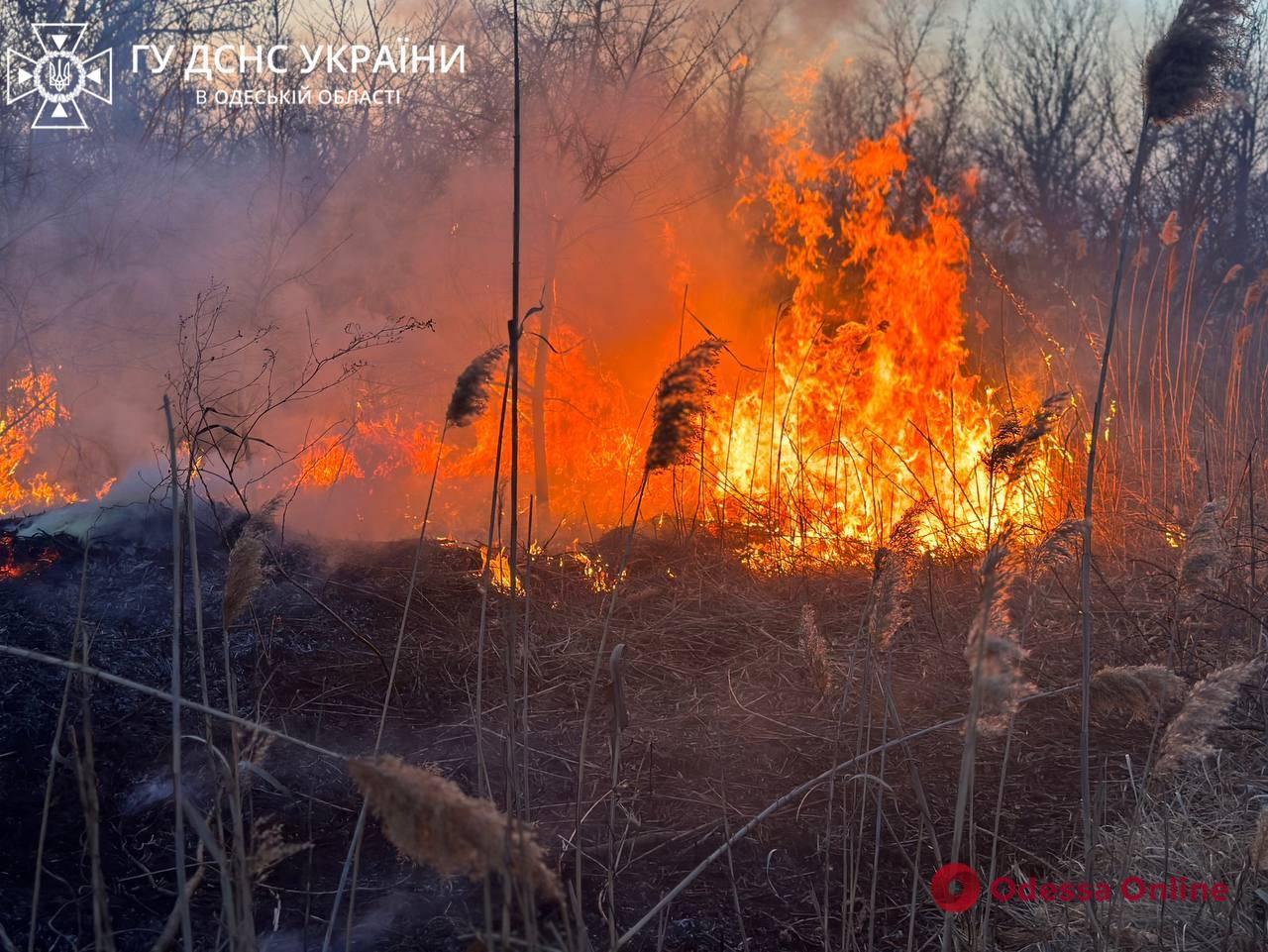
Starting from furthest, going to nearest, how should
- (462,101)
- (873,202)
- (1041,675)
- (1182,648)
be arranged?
(462,101) → (873,202) → (1041,675) → (1182,648)

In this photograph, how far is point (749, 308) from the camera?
9078 millimetres

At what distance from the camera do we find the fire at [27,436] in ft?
25.0

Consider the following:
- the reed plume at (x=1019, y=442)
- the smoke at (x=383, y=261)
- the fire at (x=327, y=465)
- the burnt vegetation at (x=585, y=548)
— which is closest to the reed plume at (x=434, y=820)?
the burnt vegetation at (x=585, y=548)

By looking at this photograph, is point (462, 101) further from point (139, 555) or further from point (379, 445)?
point (139, 555)

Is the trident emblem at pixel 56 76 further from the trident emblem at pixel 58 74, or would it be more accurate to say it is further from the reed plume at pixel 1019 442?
the reed plume at pixel 1019 442

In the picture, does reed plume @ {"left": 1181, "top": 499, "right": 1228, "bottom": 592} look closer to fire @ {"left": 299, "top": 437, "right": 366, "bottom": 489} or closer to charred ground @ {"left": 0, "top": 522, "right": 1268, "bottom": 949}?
charred ground @ {"left": 0, "top": 522, "right": 1268, "bottom": 949}

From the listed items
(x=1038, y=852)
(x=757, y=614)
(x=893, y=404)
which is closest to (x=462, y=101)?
(x=893, y=404)

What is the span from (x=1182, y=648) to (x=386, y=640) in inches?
121

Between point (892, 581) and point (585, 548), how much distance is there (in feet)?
13.1

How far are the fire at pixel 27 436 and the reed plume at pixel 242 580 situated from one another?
6.42 meters

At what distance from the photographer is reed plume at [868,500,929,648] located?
1.72 m

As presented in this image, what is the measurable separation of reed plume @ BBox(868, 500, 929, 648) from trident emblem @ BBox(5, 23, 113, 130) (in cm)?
855

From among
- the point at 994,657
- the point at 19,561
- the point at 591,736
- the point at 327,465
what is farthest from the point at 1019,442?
the point at 327,465

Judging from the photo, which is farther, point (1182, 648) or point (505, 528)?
point (505, 528)
